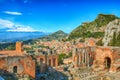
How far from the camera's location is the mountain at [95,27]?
291 ft

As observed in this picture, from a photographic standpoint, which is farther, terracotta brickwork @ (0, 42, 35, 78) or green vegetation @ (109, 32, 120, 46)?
green vegetation @ (109, 32, 120, 46)

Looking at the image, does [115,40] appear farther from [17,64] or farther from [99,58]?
[17,64]

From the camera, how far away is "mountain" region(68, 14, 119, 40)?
291 feet

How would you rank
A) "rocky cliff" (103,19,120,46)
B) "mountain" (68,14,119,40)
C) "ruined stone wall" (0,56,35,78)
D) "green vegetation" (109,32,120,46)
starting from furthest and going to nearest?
"mountain" (68,14,119,40) → "rocky cliff" (103,19,120,46) → "green vegetation" (109,32,120,46) → "ruined stone wall" (0,56,35,78)

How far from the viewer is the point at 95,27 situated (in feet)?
313

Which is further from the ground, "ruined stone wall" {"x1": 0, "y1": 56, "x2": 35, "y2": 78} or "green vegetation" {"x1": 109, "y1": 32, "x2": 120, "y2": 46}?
"green vegetation" {"x1": 109, "y1": 32, "x2": 120, "y2": 46}

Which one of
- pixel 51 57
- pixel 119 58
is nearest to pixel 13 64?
pixel 119 58

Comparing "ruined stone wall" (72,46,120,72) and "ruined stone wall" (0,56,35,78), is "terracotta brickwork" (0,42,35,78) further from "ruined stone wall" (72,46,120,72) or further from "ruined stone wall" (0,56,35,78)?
"ruined stone wall" (72,46,120,72)

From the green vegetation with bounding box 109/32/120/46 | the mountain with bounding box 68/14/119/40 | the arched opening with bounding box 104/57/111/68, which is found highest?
the mountain with bounding box 68/14/119/40

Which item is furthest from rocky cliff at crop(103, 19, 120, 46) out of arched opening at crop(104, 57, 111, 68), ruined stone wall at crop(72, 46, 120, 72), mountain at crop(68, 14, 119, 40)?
mountain at crop(68, 14, 119, 40)

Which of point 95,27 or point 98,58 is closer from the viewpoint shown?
point 98,58

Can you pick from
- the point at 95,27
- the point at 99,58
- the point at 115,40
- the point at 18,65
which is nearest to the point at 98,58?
the point at 99,58

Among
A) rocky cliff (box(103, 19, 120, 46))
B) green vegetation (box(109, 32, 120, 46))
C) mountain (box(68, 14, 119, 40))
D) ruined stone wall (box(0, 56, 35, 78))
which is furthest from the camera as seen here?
mountain (box(68, 14, 119, 40))

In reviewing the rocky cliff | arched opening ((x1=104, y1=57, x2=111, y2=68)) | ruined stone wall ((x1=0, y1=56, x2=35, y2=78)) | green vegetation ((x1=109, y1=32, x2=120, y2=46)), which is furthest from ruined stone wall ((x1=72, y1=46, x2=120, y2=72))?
ruined stone wall ((x1=0, y1=56, x2=35, y2=78))
